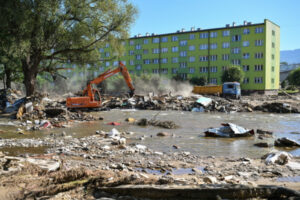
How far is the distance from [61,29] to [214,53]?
4624cm

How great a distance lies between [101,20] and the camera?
22.5 m

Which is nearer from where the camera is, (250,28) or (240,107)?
(240,107)

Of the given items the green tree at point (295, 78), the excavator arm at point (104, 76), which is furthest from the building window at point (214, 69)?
the excavator arm at point (104, 76)

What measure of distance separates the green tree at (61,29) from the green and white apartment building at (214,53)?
30.1m

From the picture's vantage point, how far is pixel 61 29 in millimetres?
20266

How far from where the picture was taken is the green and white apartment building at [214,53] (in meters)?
56.2

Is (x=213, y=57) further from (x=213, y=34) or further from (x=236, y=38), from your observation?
(x=236, y=38)

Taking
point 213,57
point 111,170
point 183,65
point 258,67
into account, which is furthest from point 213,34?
point 111,170

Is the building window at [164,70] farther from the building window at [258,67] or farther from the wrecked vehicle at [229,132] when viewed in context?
the wrecked vehicle at [229,132]

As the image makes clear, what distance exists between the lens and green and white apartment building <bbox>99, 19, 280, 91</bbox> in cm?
5616

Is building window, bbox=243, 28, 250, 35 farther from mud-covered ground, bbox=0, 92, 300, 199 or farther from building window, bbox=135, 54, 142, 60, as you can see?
mud-covered ground, bbox=0, 92, 300, 199

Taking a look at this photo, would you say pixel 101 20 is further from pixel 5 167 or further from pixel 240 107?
pixel 5 167

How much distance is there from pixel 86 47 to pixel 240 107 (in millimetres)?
15801

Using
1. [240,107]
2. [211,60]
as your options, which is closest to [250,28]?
[211,60]
